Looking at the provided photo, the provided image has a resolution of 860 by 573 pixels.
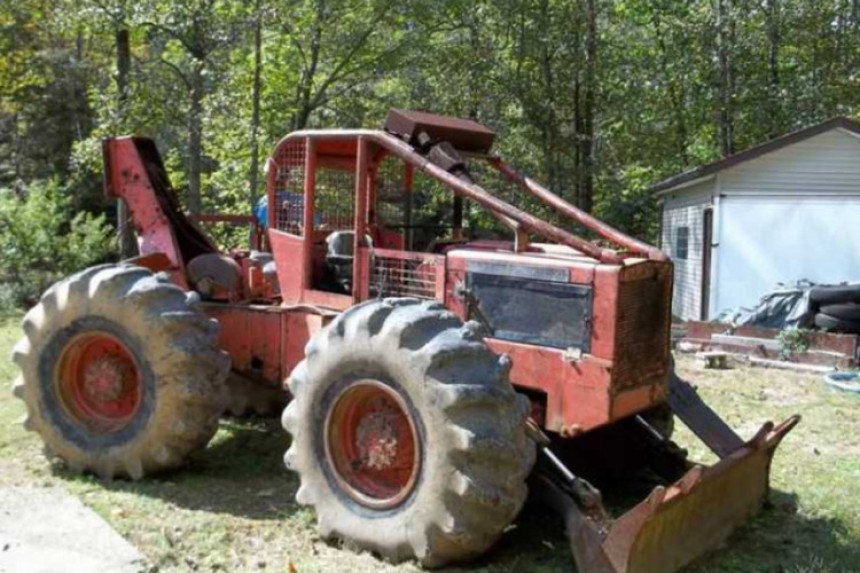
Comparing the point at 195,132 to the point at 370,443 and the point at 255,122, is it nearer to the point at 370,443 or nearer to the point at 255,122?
the point at 255,122

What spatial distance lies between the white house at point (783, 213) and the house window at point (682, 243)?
1.66 metres

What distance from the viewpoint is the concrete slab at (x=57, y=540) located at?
13.7 ft

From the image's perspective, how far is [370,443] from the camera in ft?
15.5

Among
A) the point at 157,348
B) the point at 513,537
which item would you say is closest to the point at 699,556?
the point at 513,537

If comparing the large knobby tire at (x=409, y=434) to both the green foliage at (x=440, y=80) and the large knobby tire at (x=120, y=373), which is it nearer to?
the large knobby tire at (x=120, y=373)

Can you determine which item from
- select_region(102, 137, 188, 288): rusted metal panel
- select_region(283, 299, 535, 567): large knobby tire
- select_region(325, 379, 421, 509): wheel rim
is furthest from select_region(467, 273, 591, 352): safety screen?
select_region(102, 137, 188, 288): rusted metal panel

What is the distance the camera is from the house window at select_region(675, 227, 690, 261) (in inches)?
733

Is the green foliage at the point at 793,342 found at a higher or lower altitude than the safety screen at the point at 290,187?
lower

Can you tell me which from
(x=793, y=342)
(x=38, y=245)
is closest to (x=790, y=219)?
(x=793, y=342)

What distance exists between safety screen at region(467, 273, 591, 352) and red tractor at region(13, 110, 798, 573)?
11 mm

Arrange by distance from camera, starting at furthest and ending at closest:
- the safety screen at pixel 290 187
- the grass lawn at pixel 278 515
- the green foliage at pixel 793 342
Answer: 1. the green foliage at pixel 793 342
2. the safety screen at pixel 290 187
3. the grass lawn at pixel 278 515

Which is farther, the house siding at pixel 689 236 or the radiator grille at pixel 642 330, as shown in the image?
the house siding at pixel 689 236

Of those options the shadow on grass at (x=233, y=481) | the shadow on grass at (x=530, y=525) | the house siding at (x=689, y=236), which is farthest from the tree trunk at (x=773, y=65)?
the shadow on grass at (x=233, y=481)

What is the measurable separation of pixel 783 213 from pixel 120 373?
12706 mm
